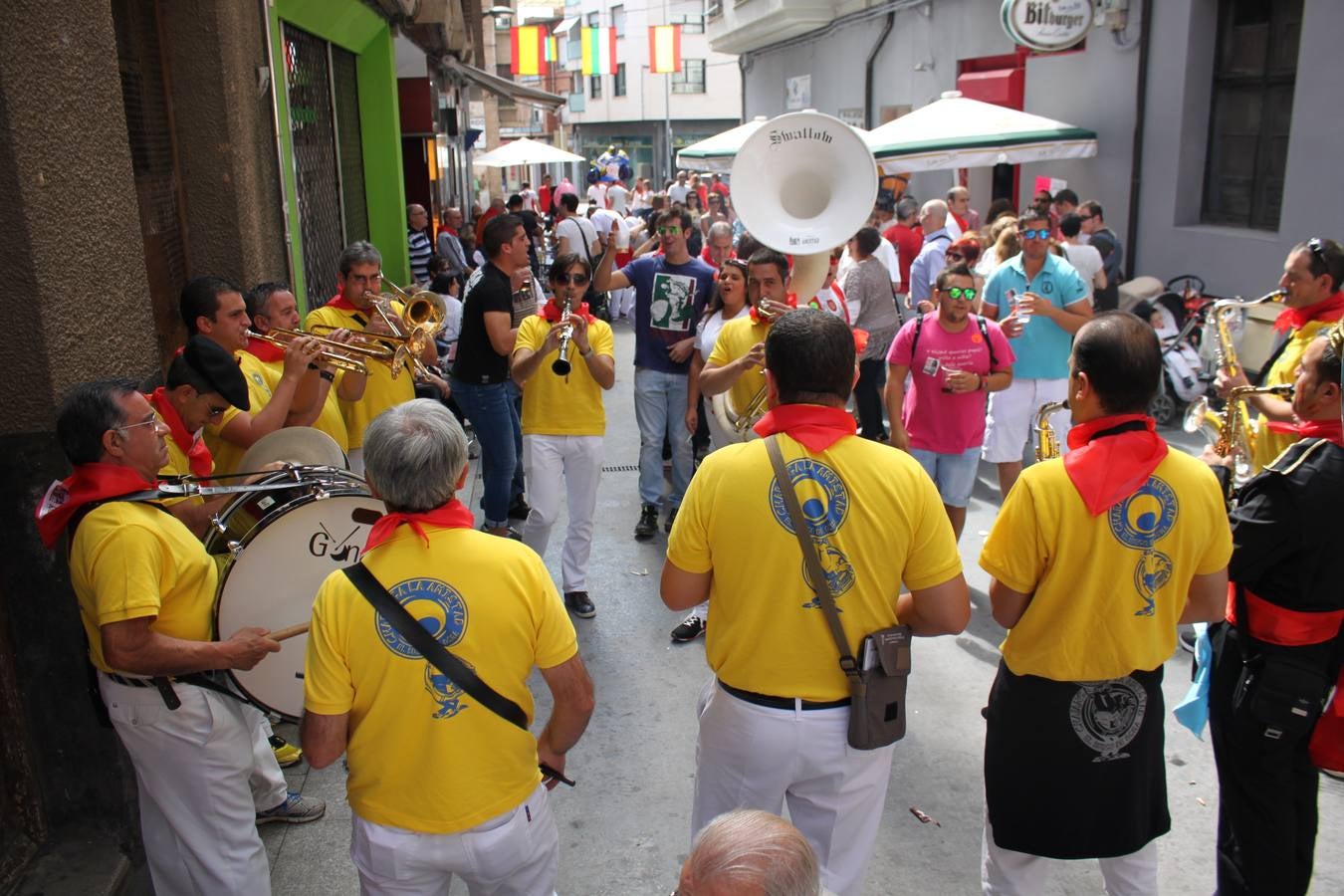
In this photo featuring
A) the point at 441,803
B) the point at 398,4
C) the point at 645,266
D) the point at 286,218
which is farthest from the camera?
the point at 398,4

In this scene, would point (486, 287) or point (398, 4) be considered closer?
point (486, 287)

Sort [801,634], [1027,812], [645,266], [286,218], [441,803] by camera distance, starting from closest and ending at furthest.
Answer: [441,803] → [801,634] → [1027,812] → [286,218] → [645,266]

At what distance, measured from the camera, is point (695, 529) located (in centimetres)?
273

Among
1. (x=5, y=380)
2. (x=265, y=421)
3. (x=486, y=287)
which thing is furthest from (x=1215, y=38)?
(x=5, y=380)

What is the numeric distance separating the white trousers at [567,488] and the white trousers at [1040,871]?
3.00 m

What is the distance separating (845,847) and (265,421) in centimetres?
256

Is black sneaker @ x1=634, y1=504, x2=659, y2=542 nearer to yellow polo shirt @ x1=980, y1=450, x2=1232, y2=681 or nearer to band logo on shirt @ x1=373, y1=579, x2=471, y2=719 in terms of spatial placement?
yellow polo shirt @ x1=980, y1=450, x2=1232, y2=681

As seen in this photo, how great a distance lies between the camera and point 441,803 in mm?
2438

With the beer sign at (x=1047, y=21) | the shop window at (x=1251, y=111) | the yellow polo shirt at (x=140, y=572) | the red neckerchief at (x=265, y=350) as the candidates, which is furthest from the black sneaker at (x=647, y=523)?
the beer sign at (x=1047, y=21)

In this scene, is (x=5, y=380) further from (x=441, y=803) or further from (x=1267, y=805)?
(x=1267, y=805)

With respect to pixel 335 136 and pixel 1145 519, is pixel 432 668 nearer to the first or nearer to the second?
pixel 1145 519

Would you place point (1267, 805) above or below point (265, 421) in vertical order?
below

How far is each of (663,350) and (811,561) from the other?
4.11 metres

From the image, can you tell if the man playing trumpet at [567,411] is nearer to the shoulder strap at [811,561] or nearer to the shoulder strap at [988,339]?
the shoulder strap at [988,339]
